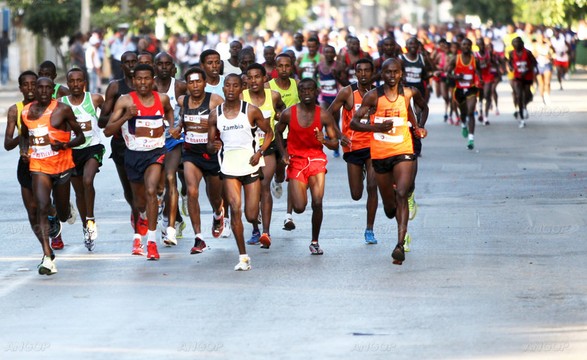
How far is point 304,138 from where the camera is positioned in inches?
501

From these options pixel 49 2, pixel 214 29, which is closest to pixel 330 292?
pixel 49 2

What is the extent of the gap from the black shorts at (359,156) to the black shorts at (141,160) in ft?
5.85

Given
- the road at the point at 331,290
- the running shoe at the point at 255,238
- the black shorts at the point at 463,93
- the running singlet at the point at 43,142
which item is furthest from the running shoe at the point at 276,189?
the black shorts at the point at 463,93

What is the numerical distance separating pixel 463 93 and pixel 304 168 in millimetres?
11716

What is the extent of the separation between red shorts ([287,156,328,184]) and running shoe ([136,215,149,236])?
1.33 m

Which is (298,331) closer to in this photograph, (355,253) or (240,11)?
(355,253)

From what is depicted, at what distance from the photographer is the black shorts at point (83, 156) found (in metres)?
13.1

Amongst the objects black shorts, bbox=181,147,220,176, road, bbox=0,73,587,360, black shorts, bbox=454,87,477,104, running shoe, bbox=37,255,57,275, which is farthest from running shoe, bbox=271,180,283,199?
black shorts, bbox=454,87,477,104

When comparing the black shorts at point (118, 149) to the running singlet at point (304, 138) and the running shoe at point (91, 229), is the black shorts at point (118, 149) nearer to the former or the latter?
the running shoe at point (91, 229)

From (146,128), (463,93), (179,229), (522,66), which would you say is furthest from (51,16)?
(146,128)

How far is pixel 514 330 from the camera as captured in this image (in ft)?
29.7

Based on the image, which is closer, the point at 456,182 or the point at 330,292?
the point at 330,292

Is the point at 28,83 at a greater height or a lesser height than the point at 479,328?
greater

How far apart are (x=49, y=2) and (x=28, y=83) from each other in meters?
36.3
